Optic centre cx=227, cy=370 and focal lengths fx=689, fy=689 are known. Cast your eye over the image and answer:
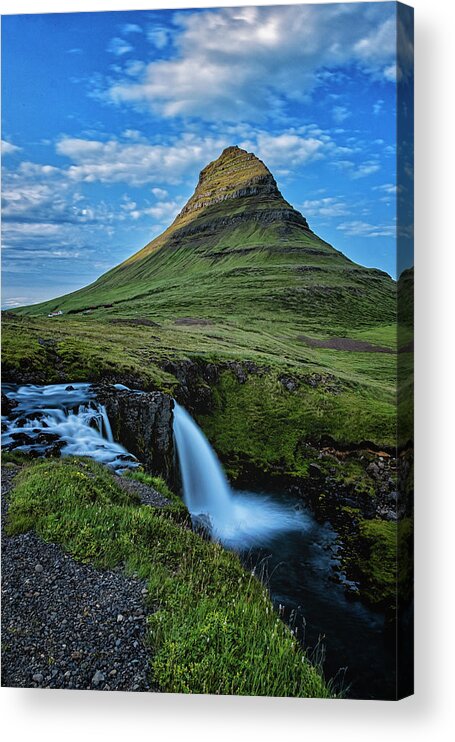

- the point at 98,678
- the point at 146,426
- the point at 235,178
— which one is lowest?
the point at 98,678

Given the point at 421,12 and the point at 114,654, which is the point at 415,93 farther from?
the point at 114,654

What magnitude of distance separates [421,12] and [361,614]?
16.7 feet

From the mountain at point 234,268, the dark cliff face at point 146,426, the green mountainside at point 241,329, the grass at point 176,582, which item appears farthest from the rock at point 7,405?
the mountain at point 234,268

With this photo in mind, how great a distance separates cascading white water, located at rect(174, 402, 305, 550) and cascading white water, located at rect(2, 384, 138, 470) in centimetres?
53

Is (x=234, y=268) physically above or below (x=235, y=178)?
below

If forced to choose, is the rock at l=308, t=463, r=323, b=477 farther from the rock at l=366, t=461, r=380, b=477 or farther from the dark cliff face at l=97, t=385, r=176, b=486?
the dark cliff face at l=97, t=385, r=176, b=486

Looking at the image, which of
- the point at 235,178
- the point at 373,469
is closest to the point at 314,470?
the point at 373,469

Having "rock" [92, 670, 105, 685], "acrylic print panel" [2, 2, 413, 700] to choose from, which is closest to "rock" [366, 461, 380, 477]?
"acrylic print panel" [2, 2, 413, 700]

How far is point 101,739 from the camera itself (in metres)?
6.11

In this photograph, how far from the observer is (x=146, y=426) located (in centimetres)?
635

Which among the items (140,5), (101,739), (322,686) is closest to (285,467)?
(322,686)

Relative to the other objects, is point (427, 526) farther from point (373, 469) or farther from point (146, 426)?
point (146, 426)

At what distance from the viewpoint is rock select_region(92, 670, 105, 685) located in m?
5.72

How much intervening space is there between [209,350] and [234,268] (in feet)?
2.98
